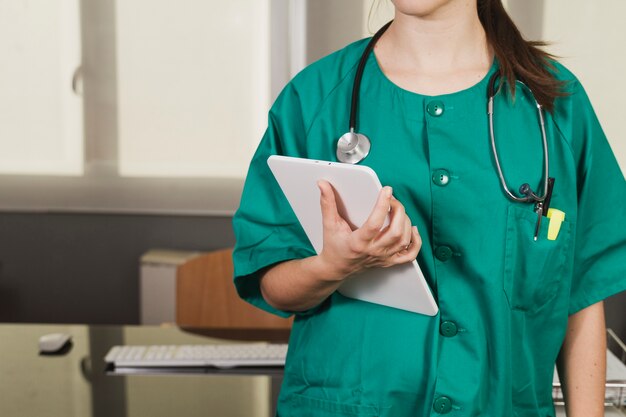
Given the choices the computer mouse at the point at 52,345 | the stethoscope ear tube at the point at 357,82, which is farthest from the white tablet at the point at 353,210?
the computer mouse at the point at 52,345

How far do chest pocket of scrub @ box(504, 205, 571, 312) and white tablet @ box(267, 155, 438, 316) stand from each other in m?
0.11

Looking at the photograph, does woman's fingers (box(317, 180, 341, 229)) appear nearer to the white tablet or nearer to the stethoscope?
the white tablet

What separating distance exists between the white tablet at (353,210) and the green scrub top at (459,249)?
0.09ft

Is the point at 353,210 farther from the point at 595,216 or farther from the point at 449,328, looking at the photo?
the point at 595,216

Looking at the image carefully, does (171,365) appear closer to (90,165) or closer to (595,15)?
(90,165)

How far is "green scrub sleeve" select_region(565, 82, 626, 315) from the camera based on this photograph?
1.05 m

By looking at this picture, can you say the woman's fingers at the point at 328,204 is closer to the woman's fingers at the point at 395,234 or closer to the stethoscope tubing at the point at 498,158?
the woman's fingers at the point at 395,234

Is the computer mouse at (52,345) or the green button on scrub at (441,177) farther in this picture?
the computer mouse at (52,345)

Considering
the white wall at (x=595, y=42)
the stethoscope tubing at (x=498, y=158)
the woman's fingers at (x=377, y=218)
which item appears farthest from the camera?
the white wall at (x=595, y=42)

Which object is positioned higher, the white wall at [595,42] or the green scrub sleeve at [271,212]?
the white wall at [595,42]

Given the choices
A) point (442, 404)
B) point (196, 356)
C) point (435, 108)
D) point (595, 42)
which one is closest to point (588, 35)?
point (595, 42)

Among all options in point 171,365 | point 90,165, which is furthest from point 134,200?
point 171,365

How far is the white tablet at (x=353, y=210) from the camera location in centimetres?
87

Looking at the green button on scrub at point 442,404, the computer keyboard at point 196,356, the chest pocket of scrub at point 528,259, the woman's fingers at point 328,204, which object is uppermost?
the woman's fingers at point 328,204
